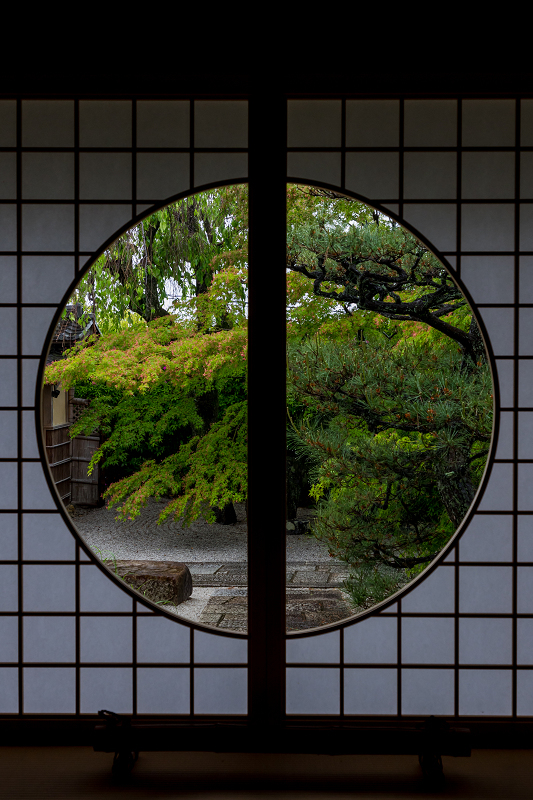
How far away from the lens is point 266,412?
2.04 metres

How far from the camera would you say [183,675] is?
2.11 m

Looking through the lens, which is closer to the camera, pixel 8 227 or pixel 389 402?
pixel 8 227

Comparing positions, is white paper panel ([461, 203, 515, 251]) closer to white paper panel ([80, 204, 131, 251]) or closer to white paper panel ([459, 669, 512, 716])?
white paper panel ([80, 204, 131, 251])

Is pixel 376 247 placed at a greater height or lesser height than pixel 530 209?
greater

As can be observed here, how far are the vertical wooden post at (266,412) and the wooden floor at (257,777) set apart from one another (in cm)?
23

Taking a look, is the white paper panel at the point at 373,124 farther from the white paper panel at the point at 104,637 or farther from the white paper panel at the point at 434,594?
the white paper panel at the point at 104,637

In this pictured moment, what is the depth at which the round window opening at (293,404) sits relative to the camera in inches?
195

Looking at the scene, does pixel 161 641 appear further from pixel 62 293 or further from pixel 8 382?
pixel 62 293

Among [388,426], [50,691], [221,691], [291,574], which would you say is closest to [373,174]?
[221,691]

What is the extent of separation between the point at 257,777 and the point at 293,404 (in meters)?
6.83

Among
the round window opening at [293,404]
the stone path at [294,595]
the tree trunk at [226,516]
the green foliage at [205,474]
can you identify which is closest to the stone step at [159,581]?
the round window opening at [293,404]

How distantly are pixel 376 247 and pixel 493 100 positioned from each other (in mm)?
2613
